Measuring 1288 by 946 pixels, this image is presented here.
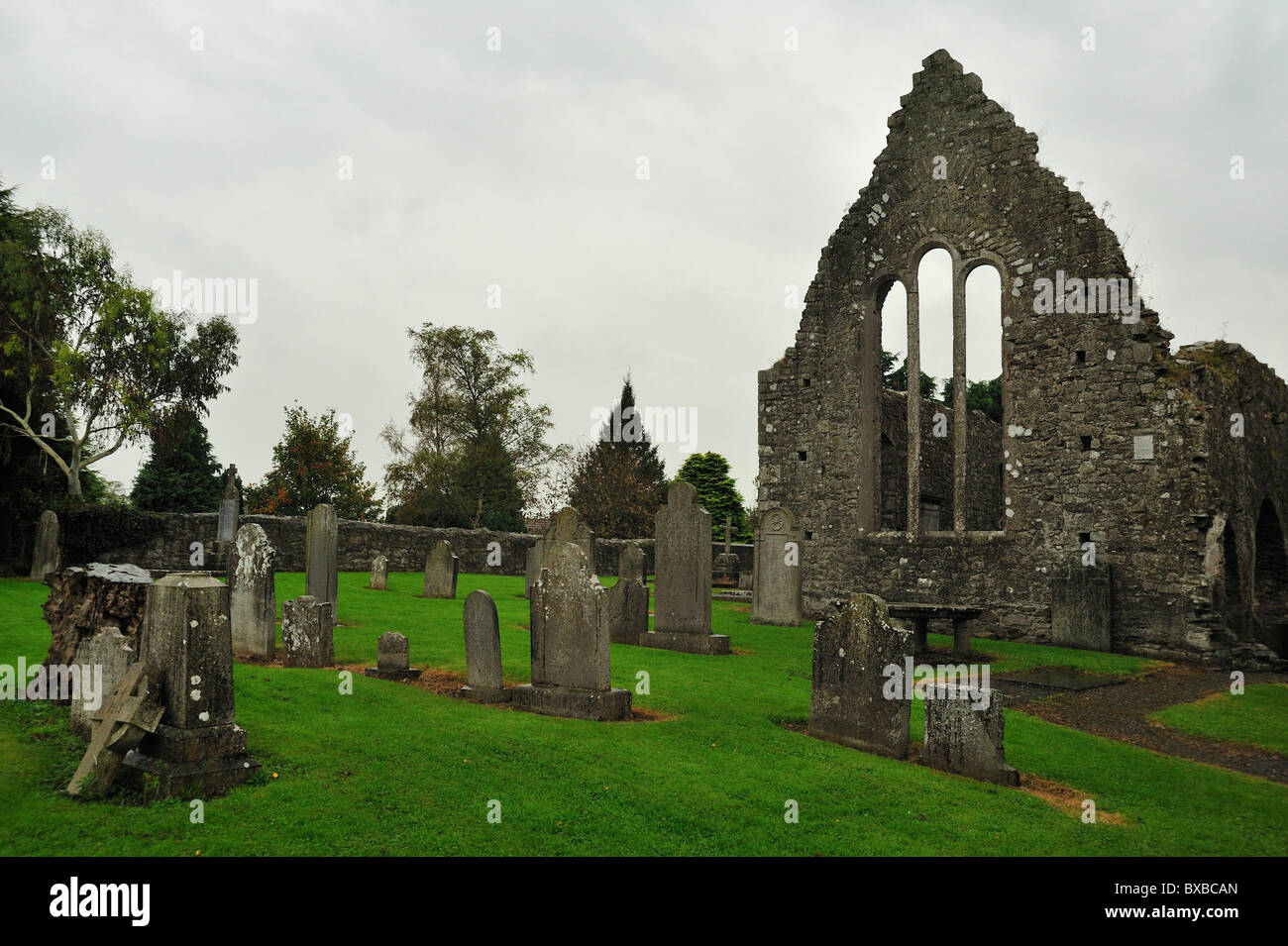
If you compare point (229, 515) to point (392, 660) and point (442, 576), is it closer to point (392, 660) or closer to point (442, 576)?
point (442, 576)

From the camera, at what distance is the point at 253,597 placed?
9852mm

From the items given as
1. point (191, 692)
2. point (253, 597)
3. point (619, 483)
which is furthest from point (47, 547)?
point (619, 483)

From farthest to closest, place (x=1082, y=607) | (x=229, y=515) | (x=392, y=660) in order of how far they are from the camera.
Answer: (x=229, y=515) → (x=1082, y=607) → (x=392, y=660)

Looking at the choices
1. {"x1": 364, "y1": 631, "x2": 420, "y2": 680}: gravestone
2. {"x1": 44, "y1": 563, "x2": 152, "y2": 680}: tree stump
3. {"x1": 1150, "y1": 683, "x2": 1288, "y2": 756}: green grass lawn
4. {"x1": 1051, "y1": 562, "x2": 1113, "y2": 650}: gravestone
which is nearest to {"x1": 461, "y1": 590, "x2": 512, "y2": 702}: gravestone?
{"x1": 364, "y1": 631, "x2": 420, "y2": 680}: gravestone

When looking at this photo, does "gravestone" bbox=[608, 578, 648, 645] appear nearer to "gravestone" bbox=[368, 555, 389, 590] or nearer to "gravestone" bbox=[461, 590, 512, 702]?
"gravestone" bbox=[461, 590, 512, 702]

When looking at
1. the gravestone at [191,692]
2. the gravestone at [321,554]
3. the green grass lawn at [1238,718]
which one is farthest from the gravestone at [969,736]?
the gravestone at [321,554]

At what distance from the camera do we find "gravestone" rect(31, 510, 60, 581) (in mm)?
17578

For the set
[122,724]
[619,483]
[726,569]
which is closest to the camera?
[122,724]

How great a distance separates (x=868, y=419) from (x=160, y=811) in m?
14.9

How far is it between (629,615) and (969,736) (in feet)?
21.4

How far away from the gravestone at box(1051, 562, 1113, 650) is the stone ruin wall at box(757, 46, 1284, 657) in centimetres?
27

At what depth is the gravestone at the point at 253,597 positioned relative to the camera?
9.77 meters
